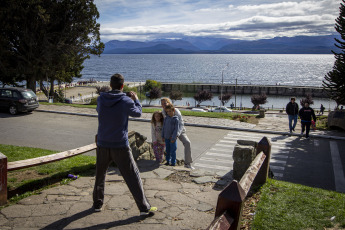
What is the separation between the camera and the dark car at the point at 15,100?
18422 mm

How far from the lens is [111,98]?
177 inches

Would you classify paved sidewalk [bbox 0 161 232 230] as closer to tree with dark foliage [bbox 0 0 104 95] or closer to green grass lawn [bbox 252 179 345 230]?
green grass lawn [bbox 252 179 345 230]

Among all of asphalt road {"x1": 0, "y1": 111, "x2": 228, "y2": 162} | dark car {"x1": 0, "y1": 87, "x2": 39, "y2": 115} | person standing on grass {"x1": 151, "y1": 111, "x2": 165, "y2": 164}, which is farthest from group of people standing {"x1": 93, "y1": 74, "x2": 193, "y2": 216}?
dark car {"x1": 0, "y1": 87, "x2": 39, "y2": 115}

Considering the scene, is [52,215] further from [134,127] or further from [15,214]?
[134,127]

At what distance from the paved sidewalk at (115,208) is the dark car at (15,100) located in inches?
546

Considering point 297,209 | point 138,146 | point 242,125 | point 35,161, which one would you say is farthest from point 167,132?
point 242,125

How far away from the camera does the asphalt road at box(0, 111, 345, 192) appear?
10.2 metres

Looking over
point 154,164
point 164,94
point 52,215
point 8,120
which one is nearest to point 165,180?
point 154,164

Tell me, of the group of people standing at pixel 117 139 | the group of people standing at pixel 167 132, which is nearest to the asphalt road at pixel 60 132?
the group of people standing at pixel 167 132

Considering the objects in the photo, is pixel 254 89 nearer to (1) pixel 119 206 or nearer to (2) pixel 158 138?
(2) pixel 158 138

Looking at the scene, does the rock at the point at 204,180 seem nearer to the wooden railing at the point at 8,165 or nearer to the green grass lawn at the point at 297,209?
the green grass lawn at the point at 297,209

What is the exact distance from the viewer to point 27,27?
93.4 feet

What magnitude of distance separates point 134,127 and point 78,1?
19.5 m

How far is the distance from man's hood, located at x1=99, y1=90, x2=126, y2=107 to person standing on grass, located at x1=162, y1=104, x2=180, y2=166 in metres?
3.83
